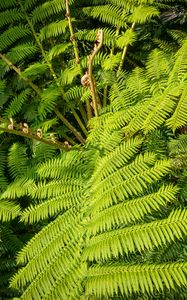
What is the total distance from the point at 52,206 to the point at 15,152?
0.73m

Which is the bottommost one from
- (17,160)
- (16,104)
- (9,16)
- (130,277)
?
(130,277)

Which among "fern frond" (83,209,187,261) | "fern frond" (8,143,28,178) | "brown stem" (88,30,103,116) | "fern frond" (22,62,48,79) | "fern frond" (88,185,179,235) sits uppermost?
"fern frond" (22,62,48,79)

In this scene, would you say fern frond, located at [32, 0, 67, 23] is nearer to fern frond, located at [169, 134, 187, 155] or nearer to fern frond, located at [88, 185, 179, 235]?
fern frond, located at [169, 134, 187, 155]

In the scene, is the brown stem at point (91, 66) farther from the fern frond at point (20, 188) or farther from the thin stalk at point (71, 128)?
the fern frond at point (20, 188)

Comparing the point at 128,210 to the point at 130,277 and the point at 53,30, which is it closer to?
the point at 130,277

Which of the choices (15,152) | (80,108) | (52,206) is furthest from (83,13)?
(52,206)

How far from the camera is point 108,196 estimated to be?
1.95 meters

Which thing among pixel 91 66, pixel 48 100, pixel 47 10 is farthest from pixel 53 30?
pixel 91 66

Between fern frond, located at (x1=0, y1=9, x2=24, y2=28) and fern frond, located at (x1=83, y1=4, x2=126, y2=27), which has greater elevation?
fern frond, located at (x1=0, y1=9, x2=24, y2=28)

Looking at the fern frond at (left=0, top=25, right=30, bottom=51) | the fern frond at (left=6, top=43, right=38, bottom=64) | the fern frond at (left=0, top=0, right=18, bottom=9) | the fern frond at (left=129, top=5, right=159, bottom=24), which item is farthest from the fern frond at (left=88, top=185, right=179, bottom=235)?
the fern frond at (left=0, top=0, right=18, bottom=9)

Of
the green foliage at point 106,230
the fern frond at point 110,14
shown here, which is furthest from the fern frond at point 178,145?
the fern frond at point 110,14

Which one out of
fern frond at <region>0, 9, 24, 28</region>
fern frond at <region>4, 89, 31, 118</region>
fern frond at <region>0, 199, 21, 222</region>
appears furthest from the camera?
fern frond at <region>0, 9, 24, 28</region>

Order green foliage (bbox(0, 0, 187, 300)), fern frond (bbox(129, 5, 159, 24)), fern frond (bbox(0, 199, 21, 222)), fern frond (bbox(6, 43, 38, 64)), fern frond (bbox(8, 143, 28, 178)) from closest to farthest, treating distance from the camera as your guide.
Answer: green foliage (bbox(0, 0, 187, 300)), fern frond (bbox(0, 199, 21, 222)), fern frond (bbox(8, 143, 28, 178)), fern frond (bbox(129, 5, 159, 24)), fern frond (bbox(6, 43, 38, 64))

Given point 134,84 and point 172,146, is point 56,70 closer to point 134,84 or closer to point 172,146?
point 134,84
